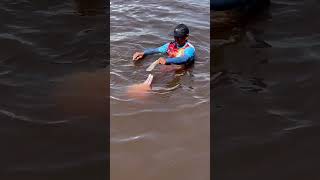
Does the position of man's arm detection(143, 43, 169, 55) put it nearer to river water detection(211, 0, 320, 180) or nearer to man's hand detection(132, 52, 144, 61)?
man's hand detection(132, 52, 144, 61)

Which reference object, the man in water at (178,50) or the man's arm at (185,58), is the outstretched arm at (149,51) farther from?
the man's arm at (185,58)

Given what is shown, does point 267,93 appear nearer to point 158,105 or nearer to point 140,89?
point 158,105

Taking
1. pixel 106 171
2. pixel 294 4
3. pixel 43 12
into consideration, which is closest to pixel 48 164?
pixel 106 171

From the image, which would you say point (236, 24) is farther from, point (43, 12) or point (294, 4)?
point (43, 12)

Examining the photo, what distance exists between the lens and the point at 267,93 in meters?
7.24

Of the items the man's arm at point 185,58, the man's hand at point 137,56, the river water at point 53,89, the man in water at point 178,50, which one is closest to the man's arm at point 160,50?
the man in water at point 178,50

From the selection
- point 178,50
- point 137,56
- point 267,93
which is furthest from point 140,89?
point 267,93

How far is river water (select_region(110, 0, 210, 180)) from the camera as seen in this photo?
5738 mm

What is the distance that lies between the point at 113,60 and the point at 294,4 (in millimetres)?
4104

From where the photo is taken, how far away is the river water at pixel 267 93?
5867 mm

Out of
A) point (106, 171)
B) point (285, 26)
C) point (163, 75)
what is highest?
point (285, 26)

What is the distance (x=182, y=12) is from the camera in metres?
10.0

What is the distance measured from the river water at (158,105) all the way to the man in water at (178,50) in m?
0.17

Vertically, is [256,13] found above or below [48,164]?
above
